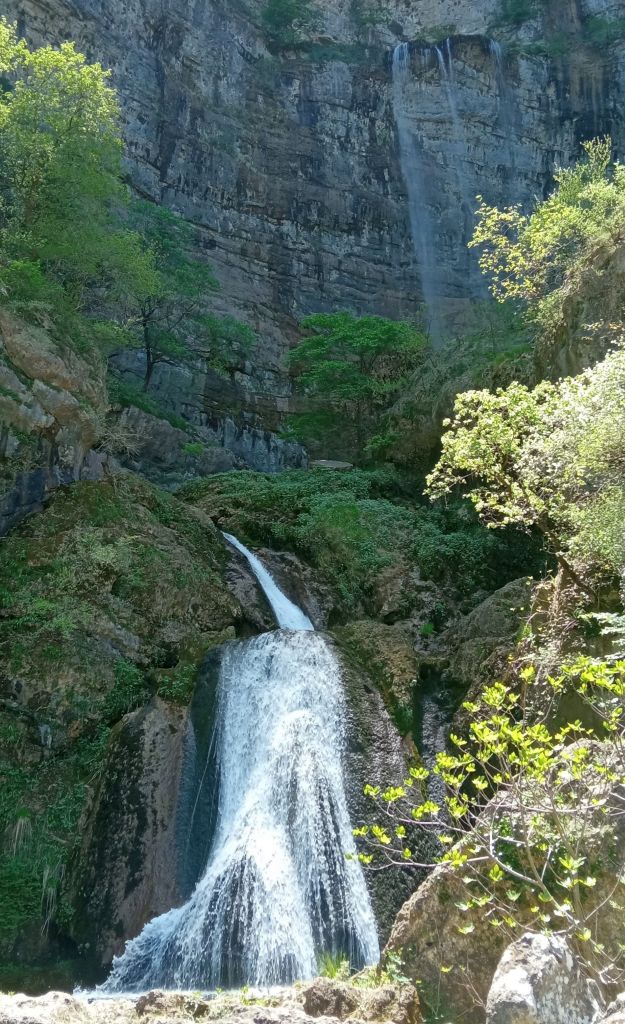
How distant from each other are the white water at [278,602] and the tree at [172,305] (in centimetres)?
1129

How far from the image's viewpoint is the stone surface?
14.4 feet

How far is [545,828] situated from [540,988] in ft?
4.44

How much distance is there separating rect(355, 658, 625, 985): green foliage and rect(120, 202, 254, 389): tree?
21.3 m

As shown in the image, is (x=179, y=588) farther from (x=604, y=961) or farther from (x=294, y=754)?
(x=604, y=961)

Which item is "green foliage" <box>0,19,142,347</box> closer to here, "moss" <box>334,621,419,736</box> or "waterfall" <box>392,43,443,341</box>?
"moss" <box>334,621,419,736</box>

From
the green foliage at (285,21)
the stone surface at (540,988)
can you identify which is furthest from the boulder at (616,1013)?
the green foliage at (285,21)

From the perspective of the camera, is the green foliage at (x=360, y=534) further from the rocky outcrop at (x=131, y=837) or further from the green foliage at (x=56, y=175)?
the rocky outcrop at (x=131, y=837)

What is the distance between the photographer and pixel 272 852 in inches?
398

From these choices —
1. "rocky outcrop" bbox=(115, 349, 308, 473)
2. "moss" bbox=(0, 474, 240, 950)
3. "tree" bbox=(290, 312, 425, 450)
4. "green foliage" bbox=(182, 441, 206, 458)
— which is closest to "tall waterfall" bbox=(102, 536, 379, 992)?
"moss" bbox=(0, 474, 240, 950)

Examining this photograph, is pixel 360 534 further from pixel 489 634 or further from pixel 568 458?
pixel 568 458

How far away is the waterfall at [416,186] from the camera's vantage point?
36.5m

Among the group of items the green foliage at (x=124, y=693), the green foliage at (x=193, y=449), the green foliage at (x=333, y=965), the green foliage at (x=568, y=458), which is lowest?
the green foliage at (x=333, y=965)

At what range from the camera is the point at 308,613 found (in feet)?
54.0

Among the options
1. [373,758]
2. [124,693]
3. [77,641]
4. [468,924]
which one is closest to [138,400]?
[77,641]
